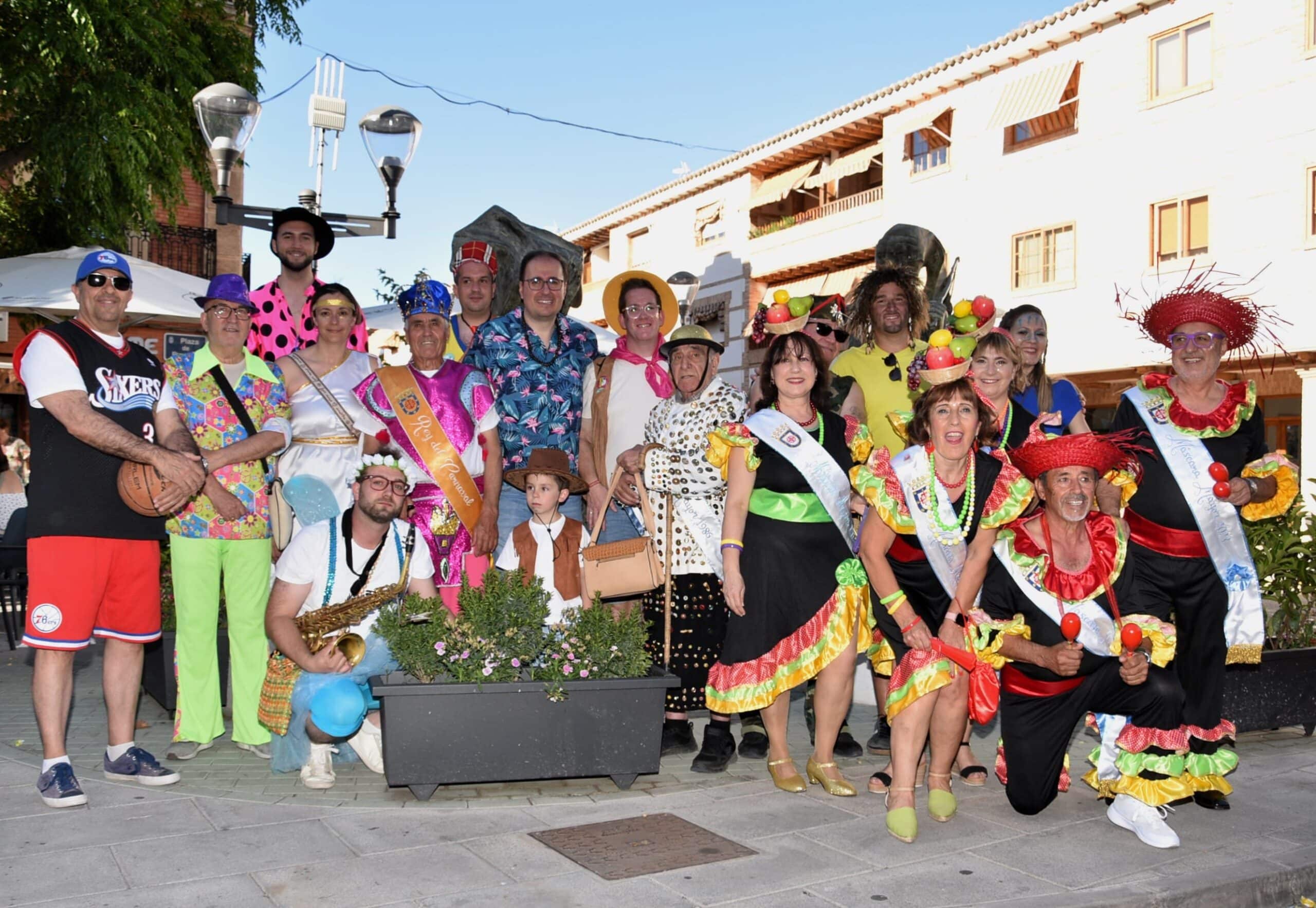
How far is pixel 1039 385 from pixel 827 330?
1042 millimetres

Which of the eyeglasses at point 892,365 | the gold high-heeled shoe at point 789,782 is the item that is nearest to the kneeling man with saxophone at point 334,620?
the gold high-heeled shoe at point 789,782

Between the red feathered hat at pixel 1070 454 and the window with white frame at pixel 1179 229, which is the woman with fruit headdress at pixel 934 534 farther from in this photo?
the window with white frame at pixel 1179 229

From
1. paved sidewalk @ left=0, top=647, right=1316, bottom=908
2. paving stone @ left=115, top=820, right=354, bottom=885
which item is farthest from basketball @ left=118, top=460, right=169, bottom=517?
paving stone @ left=115, top=820, right=354, bottom=885

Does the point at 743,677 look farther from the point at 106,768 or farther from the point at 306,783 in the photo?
the point at 106,768

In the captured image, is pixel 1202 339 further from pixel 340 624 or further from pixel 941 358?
pixel 340 624

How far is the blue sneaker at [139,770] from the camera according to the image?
4.95 m

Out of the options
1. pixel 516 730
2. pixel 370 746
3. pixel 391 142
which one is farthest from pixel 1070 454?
pixel 391 142

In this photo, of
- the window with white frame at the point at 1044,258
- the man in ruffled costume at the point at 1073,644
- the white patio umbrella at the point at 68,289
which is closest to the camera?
the man in ruffled costume at the point at 1073,644

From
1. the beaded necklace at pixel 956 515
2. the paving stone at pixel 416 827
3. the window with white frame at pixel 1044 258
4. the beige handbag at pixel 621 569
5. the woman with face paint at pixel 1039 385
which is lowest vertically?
the paving stone at pixel 416 827

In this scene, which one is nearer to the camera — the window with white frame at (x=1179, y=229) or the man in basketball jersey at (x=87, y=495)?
the man in basketball jersey at (x=87, y=495)

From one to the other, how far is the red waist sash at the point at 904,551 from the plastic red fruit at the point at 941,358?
26.3 inches

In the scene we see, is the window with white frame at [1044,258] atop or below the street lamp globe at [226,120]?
atop

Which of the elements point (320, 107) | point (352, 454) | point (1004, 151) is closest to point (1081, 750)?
point (352, 454)

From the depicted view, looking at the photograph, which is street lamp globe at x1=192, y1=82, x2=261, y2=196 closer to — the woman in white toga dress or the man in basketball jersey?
the woman in white toga dress
